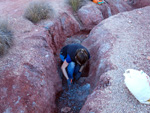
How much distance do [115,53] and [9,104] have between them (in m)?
2.27

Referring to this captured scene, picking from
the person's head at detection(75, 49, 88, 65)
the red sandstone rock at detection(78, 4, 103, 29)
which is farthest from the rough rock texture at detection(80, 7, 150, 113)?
the red sandstone rock at detection(78, 4, 103, 29)

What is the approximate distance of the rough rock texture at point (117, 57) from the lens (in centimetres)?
224

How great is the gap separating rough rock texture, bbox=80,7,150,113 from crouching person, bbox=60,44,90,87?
367 millimetres

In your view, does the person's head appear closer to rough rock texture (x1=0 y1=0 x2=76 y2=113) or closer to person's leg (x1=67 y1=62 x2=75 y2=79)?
person's leg (x1=67 y1=62 x2=75 y2=79)

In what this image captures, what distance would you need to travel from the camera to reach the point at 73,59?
332cm

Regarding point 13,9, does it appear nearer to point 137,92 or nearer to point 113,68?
point 113,68

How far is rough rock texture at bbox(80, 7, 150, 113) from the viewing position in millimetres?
2240

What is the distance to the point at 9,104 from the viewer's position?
2.46 meters

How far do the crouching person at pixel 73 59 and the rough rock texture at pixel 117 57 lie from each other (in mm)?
367

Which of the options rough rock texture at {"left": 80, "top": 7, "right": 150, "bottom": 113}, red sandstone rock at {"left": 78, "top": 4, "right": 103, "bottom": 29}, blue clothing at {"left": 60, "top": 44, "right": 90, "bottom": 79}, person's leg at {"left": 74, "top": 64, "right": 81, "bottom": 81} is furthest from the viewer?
red sandstone rock at {"left": 78, "top": 4, "right": 103, "bottom": 29}

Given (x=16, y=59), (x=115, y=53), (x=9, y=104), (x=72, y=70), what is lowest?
(x=72, y=70)

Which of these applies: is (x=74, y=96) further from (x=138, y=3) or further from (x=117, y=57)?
(x=138, y=3)

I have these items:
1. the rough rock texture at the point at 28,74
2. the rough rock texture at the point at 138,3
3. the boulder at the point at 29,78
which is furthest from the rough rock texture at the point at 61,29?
the rough rock texture at the point at 138,3

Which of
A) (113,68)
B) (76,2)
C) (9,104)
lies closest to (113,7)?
(76,2)
